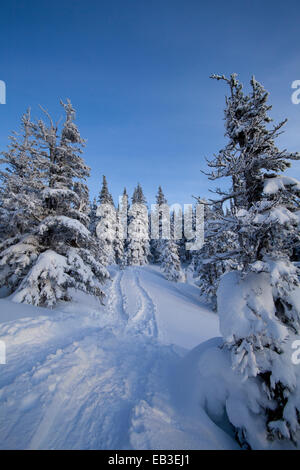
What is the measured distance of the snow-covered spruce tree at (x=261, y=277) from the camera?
9.87ft

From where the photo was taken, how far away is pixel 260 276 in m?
3.95

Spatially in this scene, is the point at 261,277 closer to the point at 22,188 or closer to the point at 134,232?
the point at 22,188

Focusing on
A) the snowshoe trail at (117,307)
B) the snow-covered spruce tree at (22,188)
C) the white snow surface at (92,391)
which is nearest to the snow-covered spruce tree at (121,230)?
the snowshoe trail at (117,307)

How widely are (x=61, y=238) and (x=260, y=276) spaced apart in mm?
9478

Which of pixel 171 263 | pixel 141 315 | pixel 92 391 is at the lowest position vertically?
pixel 141 315

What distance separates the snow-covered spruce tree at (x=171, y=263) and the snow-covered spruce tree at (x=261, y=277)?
23.6 metres

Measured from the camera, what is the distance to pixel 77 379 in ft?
12.8

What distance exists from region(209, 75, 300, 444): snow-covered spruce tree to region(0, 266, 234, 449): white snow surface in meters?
1.10

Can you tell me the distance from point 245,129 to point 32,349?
822 centimetres

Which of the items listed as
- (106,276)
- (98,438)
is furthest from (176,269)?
(98,438)

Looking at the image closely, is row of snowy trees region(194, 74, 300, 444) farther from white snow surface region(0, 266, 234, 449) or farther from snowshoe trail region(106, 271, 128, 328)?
snowshoe trail region(106, 271, 128, 328)

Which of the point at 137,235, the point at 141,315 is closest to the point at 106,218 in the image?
the point at 137,235

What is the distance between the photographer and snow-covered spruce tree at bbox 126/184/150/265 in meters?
36.8

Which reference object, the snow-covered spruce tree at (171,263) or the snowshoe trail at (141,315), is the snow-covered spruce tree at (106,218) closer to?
the snow-covered spruce tree at (171,263)
